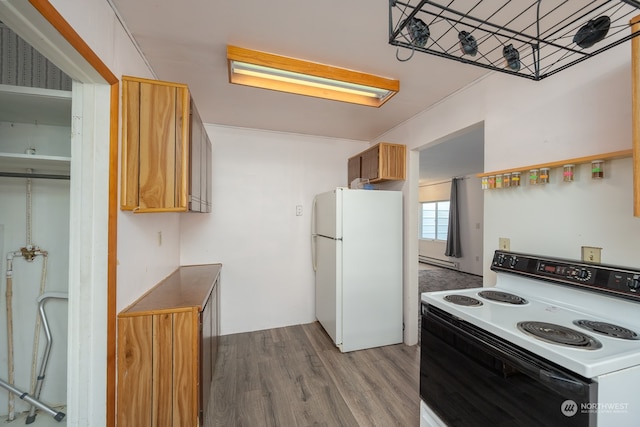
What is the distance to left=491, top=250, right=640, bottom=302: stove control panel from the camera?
1066 millimetres

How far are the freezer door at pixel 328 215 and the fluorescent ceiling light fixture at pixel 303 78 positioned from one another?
0.91m

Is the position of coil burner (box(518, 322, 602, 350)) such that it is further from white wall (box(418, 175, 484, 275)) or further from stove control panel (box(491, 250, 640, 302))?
white wall (box(418, 175, 484, 275))

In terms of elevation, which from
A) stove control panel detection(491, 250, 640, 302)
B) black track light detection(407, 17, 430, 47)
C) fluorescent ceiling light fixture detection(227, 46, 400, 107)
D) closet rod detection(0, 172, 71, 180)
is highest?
fluorescent ceiling light fixture detection(227, 46, 400, 107)

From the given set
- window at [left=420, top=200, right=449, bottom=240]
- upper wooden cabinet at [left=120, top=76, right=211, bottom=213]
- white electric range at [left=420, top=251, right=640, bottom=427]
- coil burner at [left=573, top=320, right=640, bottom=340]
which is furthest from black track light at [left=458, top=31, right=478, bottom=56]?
window at [left=420, top=200, right=449, bottom=240]

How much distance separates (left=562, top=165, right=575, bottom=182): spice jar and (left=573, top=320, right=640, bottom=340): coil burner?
2.32 feet

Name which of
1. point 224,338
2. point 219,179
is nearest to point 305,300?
point 224,338

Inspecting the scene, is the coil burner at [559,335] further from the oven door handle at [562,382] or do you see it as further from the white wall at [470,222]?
the white wall at [470,222]

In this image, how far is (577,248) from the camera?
52.4 inches

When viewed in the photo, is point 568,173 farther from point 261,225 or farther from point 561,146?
point 261,225

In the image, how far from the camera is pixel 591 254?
1272 mm

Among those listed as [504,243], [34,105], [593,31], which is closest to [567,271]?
[504,243]

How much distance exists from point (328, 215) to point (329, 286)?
76 centimetres

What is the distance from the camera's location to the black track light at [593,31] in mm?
861

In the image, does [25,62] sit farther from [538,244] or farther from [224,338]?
Result: [538,244]
